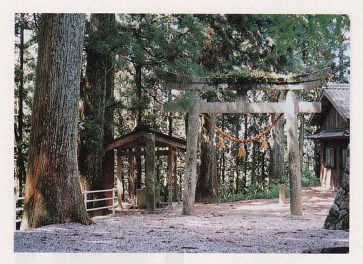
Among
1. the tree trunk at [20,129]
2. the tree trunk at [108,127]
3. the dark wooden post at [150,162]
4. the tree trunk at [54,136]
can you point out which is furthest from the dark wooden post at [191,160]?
the tree trunk at [20,129]

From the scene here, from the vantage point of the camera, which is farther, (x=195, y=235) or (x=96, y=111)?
(x=96, y=111)

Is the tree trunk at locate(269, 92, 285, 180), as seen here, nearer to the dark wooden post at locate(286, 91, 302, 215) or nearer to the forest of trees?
the forest of trees

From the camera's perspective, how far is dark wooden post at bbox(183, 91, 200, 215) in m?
6.24

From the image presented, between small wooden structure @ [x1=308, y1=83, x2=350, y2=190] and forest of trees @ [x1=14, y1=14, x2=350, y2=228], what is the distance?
533 mm

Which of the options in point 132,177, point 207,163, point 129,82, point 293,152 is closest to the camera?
point 293,152

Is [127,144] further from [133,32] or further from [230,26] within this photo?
[230,26]

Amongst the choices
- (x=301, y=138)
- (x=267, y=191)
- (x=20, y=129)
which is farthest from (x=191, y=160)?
(x=301, y=138)

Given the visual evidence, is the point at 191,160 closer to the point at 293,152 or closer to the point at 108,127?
the point at 108,127

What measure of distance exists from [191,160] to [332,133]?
342cm

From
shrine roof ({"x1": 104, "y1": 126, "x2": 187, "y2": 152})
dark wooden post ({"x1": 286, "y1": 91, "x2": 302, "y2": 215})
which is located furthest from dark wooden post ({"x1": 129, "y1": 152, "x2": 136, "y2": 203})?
dark wooden post ({"x1": 286, "y1": 91, "x2": 302, "y2": 215})

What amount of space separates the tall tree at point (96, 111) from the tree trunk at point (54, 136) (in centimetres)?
53

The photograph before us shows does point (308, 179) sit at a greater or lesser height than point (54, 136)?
lesser

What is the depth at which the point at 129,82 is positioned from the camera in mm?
6352

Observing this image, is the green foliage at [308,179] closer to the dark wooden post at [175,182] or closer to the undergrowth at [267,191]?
the undergrowth at [267,191]
